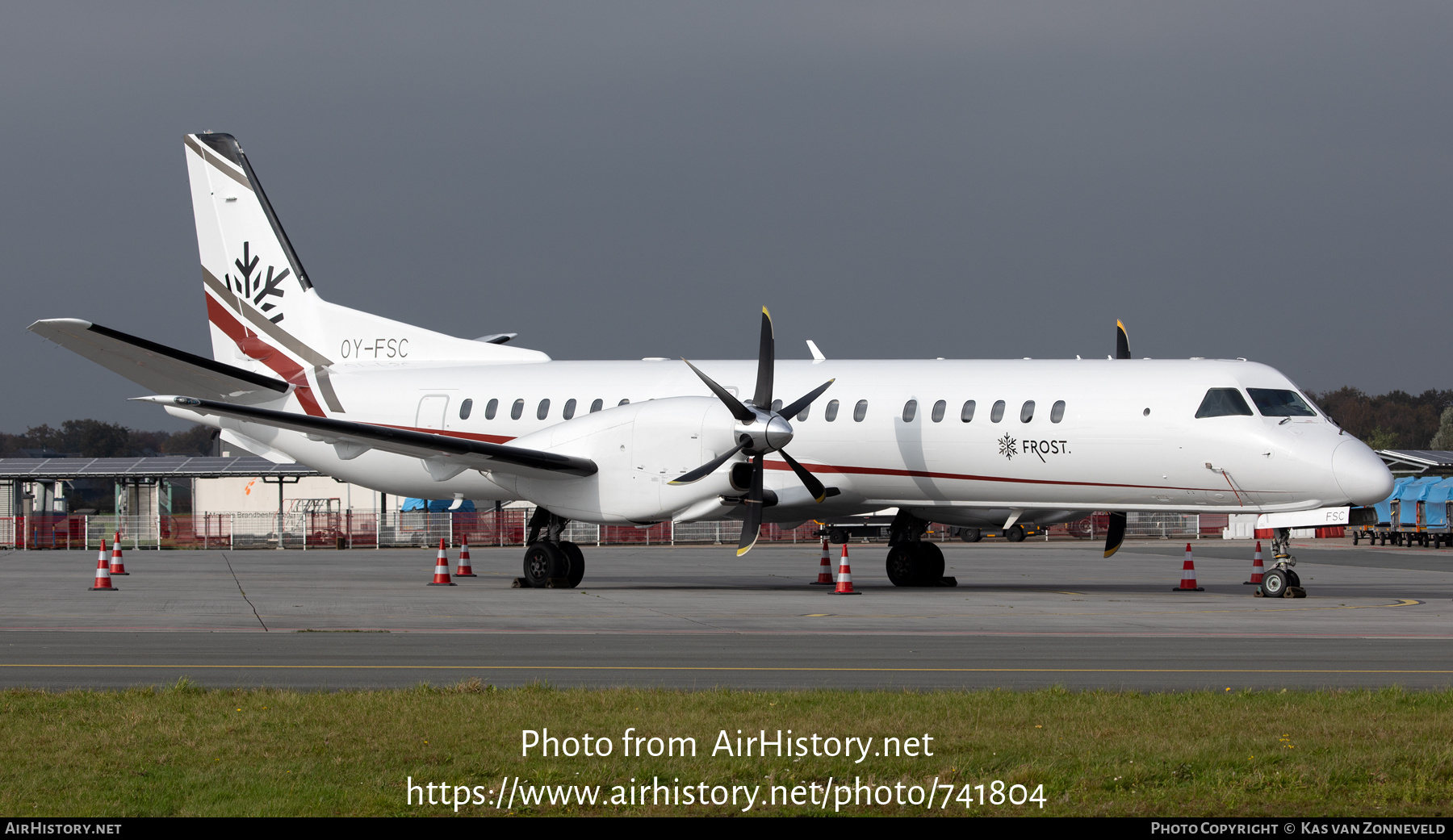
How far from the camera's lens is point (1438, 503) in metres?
44.9

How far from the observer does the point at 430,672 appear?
11.7m

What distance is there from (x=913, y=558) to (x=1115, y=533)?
138 inches

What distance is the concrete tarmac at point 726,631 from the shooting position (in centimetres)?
1153

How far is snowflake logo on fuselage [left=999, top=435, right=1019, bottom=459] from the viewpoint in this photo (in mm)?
21234

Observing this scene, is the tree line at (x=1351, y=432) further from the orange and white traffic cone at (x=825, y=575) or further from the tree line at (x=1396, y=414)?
the orange and white traffic cone at (x=825, y=575)

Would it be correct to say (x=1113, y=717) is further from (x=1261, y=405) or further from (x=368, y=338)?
(x=368, y=338)

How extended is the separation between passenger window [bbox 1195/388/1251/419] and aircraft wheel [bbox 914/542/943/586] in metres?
5.65

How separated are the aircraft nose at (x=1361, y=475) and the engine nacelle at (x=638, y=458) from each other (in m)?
8.59

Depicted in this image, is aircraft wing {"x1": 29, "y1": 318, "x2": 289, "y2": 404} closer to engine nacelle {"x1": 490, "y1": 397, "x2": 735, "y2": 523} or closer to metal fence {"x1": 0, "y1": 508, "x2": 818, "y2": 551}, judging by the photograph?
engine nacelle {"x1": 490, "y1": 397, "x2": 735, "y2": 523}

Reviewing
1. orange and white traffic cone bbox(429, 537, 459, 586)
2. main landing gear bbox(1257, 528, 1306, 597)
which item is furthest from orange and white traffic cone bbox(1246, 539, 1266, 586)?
orange and white traffic cone bbox(429, 537, 459, 586)

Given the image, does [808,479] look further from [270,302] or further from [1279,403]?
[270,302]

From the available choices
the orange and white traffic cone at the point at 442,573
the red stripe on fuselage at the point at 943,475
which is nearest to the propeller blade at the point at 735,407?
the red stripe on fuselage at the point at 943,475
